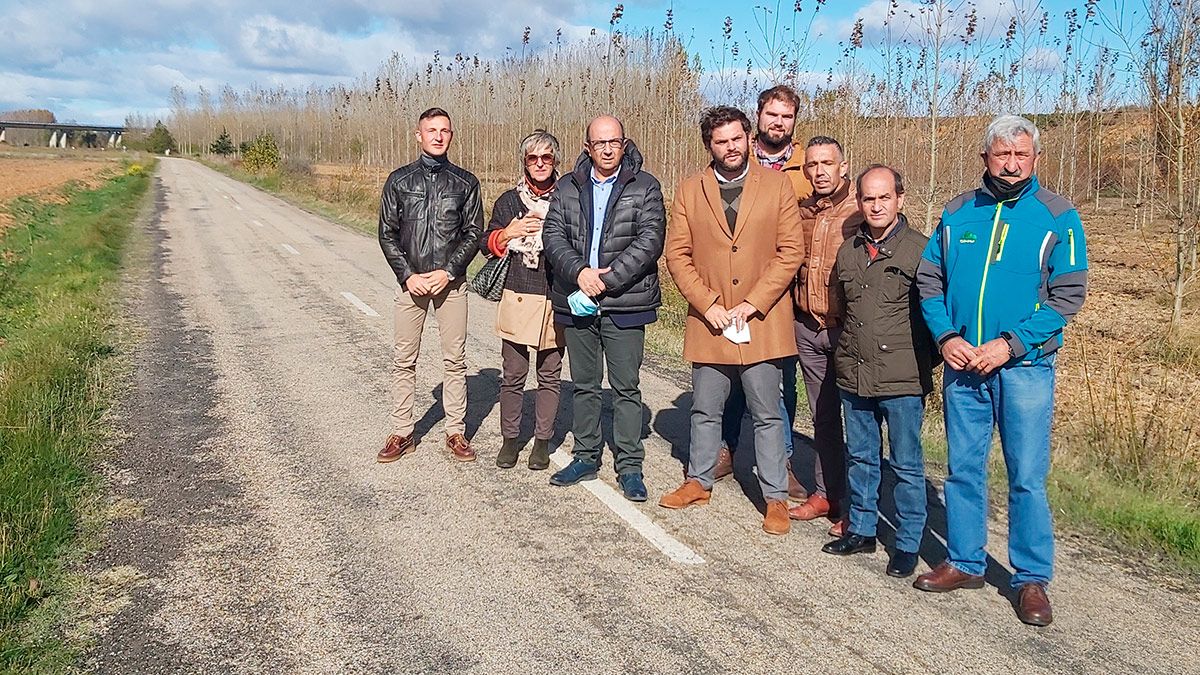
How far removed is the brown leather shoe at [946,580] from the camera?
13.1 ft

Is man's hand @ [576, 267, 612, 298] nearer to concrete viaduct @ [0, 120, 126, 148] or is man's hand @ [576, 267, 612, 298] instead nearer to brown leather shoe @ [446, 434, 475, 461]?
brown leather shoe @ [446, 434, 475, 461]

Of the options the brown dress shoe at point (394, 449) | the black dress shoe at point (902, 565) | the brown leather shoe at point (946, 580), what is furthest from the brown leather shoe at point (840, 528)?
the brown dress shoe at point (394, 449)

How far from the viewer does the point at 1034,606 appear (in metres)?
3.72

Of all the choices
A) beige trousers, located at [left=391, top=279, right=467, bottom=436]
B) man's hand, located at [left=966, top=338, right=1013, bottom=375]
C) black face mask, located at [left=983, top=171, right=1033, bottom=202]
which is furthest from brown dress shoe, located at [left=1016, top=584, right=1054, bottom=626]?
beige trousers, located at [left=391, top=279, right=467, bottom=436]

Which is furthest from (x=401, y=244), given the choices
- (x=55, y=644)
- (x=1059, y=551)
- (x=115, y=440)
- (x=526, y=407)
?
(x=1059, y=551)

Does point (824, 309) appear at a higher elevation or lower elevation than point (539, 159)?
lower

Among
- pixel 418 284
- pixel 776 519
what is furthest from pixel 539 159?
pixel 776 519

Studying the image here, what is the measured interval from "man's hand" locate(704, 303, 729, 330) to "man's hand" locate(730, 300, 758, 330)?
2 centimetres

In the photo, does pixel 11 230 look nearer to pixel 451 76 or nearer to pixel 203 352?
pixel 451 76

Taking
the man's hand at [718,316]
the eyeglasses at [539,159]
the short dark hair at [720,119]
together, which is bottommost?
the man's hand at [718,316]

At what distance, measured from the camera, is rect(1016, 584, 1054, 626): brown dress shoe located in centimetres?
367

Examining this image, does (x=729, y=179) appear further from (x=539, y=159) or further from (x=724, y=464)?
(x=724, y=464)

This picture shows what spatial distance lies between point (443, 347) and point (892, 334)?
2872mm

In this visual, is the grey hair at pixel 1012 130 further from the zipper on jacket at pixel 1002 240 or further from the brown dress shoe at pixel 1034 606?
the brown dress shoe at pixel 1034 606
